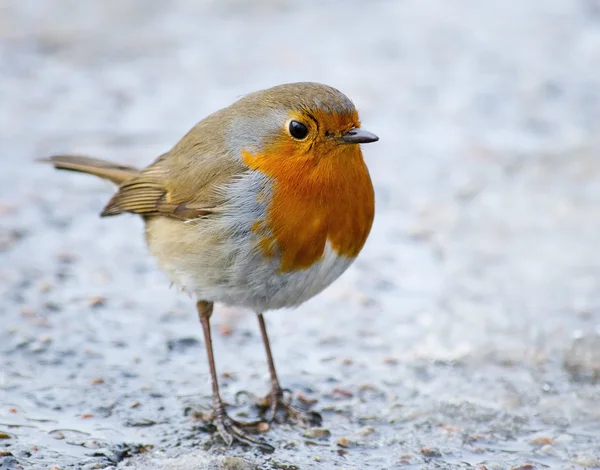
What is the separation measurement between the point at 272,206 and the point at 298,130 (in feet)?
1.03

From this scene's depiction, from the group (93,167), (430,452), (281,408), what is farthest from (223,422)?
(93,167)

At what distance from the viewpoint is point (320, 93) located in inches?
162

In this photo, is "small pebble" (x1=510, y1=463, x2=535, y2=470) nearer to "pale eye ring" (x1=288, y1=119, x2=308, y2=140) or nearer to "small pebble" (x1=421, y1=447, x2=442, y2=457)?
"small pebble" (x1=421, y1=447, x2=442, y2=457)

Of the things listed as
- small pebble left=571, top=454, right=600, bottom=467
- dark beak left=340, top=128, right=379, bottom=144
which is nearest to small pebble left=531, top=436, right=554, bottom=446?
small pebble left=571, top=454, right=600, bottom=467

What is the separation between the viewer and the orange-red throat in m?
4.05

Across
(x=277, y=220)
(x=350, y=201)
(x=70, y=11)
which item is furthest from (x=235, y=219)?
(x=70, y=11)

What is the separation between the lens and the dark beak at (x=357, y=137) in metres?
3.99

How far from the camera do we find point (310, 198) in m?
4.05

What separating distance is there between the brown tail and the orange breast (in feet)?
4.38

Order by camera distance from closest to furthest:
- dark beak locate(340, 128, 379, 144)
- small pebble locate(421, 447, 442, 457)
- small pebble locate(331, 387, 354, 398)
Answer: dark beak locate(340, 128, 379, 144) → small pebble locate(421, 447, 442, 457) → small pebble locate(331, 387, 354, 398)

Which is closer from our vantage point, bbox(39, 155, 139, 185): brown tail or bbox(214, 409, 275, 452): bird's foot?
bbox(214, 409, 275, 452): bird's foot

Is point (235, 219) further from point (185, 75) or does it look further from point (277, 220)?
point (185, 75)

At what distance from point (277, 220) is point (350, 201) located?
300 millimetres

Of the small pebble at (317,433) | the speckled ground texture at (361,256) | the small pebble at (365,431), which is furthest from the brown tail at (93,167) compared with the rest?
the small pebble at (365,431)
